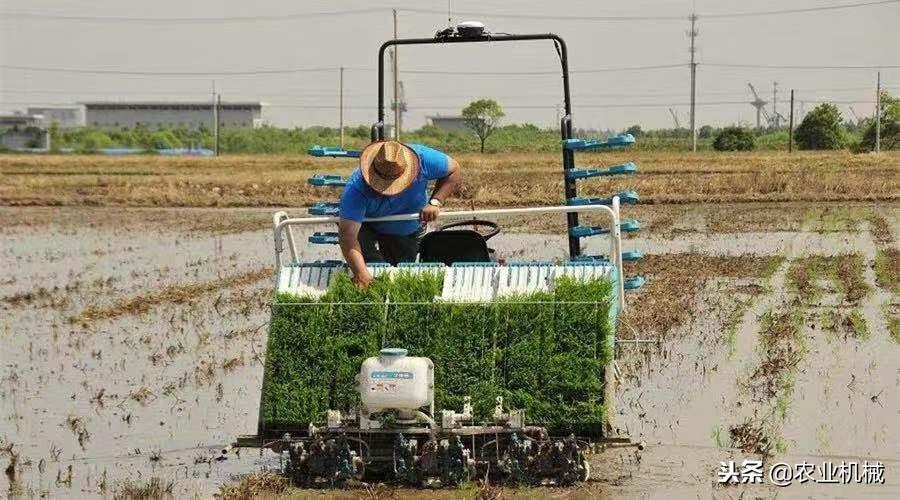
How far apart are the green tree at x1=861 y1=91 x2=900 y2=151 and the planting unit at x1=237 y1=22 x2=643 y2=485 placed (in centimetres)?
5183

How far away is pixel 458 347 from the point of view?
7.61 metres

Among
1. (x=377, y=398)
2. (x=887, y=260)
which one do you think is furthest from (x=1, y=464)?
(x=887, y=260)

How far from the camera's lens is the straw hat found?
25.8ft

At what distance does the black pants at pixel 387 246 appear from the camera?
8.54 metres

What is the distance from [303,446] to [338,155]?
2.74 meters

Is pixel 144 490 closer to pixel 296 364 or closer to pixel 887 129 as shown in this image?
pixel 296 364

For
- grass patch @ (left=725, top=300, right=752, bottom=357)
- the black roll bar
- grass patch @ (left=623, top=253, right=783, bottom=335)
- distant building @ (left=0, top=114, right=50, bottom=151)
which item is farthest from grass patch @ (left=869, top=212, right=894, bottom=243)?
distant building @ (left=0, top=114, right=50, bottom=151)

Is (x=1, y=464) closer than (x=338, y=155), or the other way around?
(x=1, y=464)

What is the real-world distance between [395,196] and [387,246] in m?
0.51

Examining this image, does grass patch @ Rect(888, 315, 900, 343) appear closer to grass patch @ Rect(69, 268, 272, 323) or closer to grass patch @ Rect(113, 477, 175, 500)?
grass patch @ Rect(113, 477, 175, 500)

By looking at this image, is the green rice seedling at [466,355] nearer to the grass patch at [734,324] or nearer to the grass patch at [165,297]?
the grass patch at [734,324]

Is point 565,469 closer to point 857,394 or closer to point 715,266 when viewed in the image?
point 857,394

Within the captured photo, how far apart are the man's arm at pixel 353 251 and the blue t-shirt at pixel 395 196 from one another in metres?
0.05

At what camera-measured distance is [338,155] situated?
31.6ft
